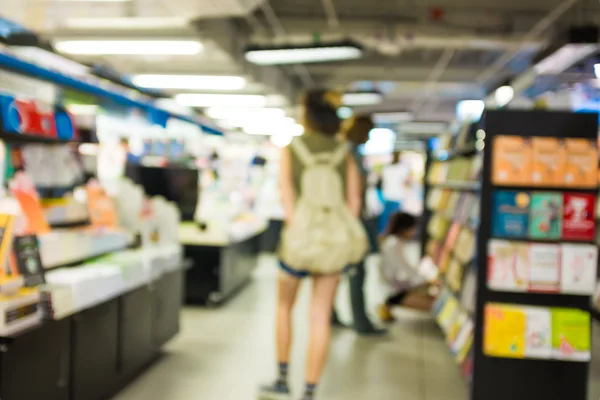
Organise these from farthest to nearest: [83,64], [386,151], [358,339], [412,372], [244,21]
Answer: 1. [386,151]
2. [244,21]
3. [83,64]
4. [358,339]
5. [412,372]

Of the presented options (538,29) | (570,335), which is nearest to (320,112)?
(570,335)

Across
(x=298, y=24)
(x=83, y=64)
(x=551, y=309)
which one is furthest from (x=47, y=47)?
(x=551, y=309)

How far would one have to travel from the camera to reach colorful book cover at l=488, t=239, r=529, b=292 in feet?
11.7

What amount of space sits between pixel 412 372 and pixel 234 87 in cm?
632

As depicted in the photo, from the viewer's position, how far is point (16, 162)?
11.3 feet

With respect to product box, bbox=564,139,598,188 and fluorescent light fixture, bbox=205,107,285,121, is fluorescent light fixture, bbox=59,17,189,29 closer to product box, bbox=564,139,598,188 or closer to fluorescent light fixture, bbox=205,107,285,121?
product box, bbox=564,139,598,188

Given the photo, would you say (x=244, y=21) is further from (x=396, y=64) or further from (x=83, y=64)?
(x=396, y=64)

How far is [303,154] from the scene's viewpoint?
347 centimetres

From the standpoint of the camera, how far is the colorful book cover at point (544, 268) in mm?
3545

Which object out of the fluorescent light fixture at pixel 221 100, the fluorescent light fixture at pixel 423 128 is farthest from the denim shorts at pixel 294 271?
the fluorescent light fixture at pixel 423 128

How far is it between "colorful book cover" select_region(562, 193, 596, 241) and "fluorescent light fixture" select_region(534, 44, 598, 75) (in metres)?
3.59

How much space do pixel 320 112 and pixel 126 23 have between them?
418 centimetres

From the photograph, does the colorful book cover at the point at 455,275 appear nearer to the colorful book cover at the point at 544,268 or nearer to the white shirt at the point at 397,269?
the white shirt at the point at 397,269

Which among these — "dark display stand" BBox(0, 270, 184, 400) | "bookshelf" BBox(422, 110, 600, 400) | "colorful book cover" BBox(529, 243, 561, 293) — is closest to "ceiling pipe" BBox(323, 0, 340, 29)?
"dark display stand" BBox(0, 270, 184, 400)
